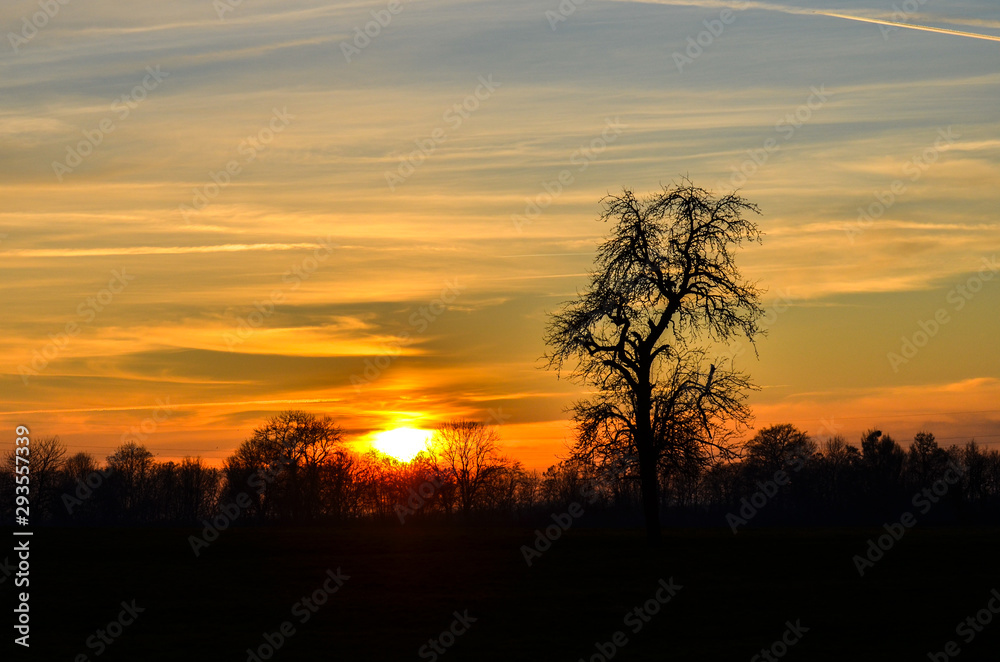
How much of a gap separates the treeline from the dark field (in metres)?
49.4

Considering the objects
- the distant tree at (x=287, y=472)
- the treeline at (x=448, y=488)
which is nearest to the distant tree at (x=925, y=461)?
the treeline at (x=448, y=488)

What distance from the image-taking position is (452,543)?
153 ft

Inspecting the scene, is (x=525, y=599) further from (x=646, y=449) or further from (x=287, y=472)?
(x=287, y=472)

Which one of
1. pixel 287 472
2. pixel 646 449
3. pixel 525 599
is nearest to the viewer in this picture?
pixel 525 599

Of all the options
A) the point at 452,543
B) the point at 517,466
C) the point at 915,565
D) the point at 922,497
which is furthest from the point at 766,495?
the point at 915,565

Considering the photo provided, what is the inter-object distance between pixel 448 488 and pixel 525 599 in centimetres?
10741

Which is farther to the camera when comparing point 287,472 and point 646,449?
point 287,472

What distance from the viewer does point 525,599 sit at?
91.6ft

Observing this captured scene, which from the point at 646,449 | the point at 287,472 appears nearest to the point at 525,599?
the point at 646,449

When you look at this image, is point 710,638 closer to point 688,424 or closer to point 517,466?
point 688,424

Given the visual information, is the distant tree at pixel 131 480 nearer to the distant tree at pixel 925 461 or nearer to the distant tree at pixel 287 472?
the distant tree at pixel 287 472

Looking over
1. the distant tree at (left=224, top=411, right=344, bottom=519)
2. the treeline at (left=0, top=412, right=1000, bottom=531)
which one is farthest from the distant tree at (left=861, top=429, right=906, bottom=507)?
→ the distant tree at (left=224, top=411, right=344, bottom=519)

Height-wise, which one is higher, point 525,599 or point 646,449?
point 646,449

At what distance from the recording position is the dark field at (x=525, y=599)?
21.7 meters
